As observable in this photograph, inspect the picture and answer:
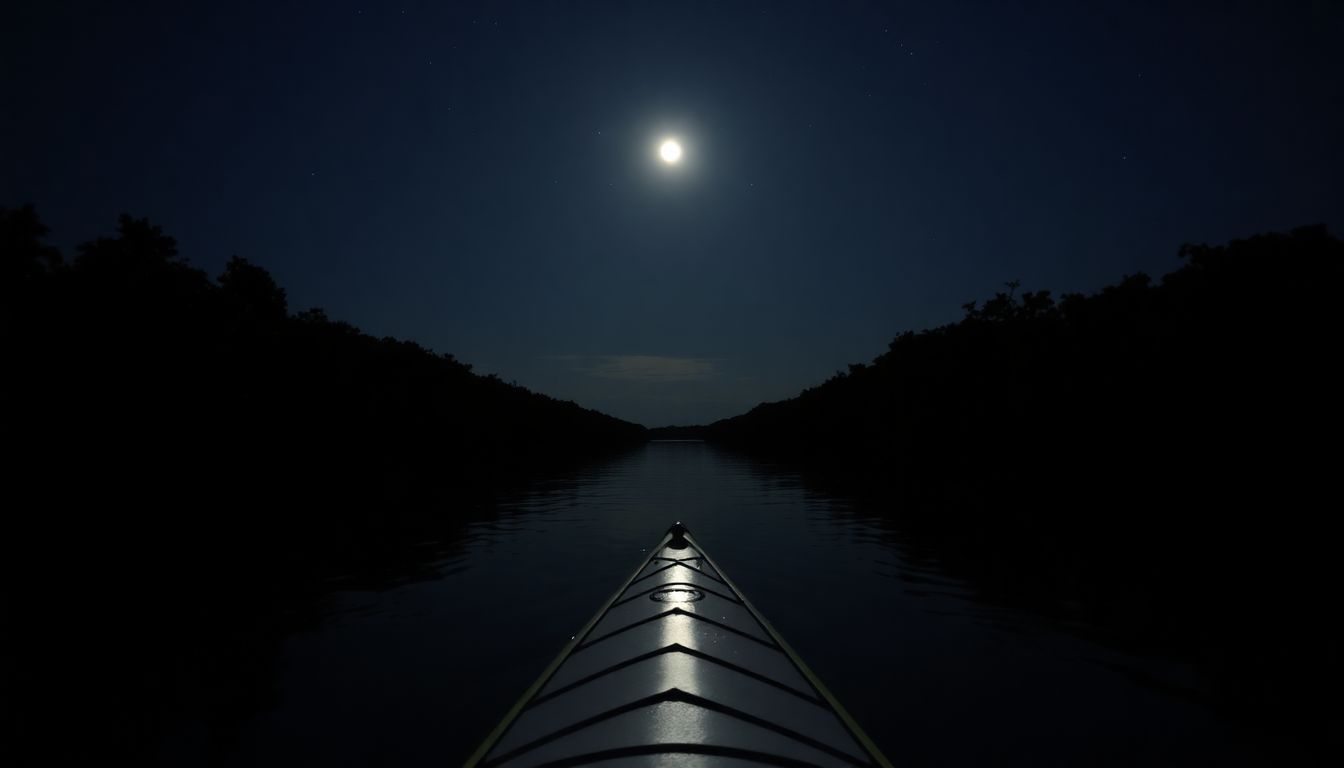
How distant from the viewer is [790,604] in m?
13.9

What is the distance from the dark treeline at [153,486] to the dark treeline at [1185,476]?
17239 millimetres

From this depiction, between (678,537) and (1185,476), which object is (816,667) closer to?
(678,537)

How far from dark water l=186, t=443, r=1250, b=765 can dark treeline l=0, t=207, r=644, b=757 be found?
202 cm

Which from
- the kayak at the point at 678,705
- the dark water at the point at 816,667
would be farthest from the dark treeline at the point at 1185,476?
the kayak at the point at 678,705

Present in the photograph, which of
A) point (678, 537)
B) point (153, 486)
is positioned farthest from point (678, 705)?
point (153, 486)

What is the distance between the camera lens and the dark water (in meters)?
7.42

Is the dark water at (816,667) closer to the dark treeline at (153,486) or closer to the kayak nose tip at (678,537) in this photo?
the dark treeline at (153,486)

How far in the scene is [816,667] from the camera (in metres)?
10.1

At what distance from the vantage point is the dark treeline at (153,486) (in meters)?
10.2

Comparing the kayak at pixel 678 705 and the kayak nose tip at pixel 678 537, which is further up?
the kayak nose tip at pixel 678 537

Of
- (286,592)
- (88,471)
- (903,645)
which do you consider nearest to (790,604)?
(903,645)

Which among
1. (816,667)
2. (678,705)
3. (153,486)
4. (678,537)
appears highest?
(153,486)

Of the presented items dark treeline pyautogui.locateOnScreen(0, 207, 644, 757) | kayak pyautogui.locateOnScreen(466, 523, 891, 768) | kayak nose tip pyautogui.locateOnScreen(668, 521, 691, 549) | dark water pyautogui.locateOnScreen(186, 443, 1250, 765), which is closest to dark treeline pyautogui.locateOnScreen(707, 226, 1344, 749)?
dark water pyautogui.locateOnScreen(186, 443, 1250, 765)

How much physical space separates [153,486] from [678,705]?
112 ft
